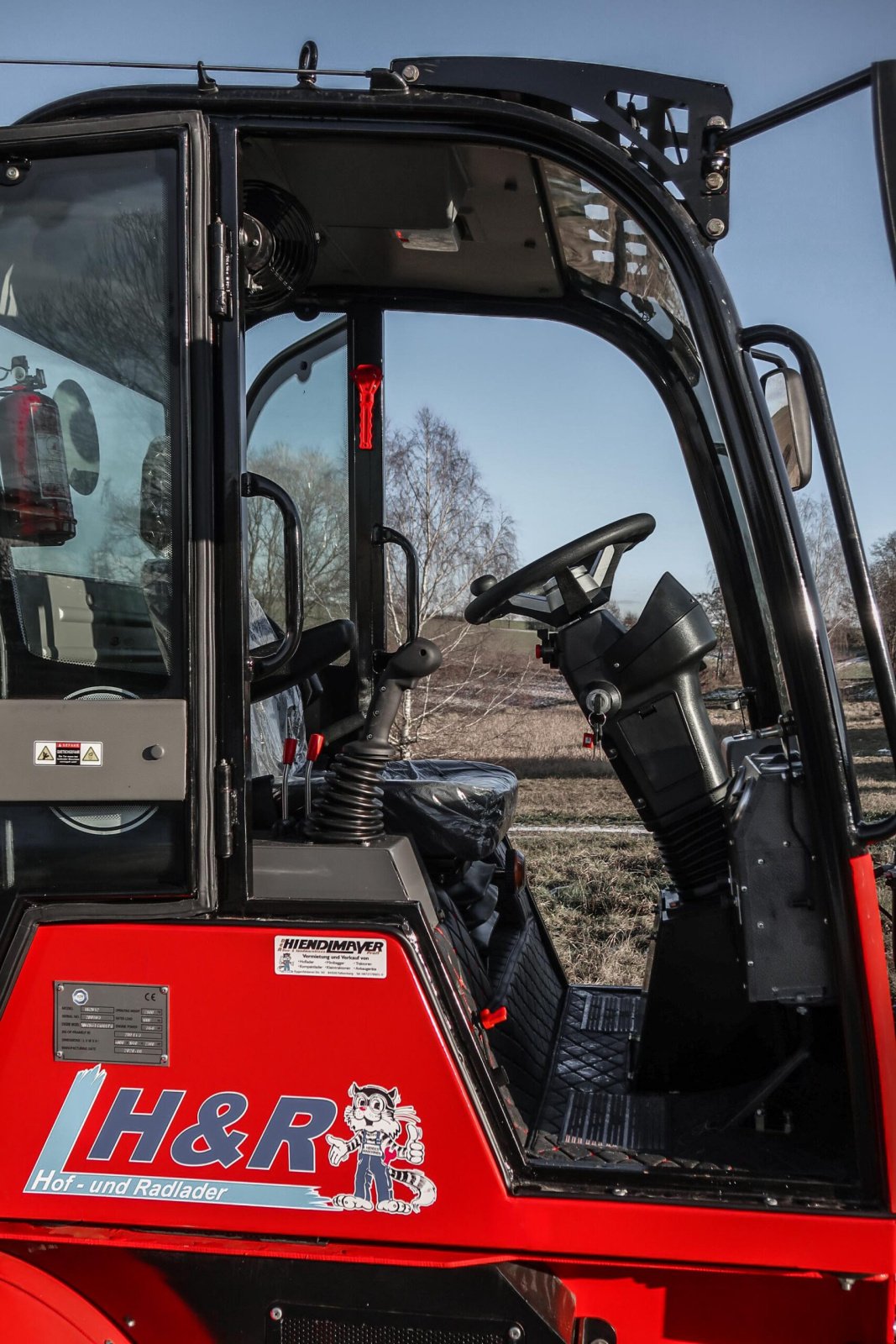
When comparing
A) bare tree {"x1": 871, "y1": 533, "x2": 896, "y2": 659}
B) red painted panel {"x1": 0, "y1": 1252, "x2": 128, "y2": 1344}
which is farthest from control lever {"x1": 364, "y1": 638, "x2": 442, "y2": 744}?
bare tree {"x1": 871, "y1": 533, "x2": 896, "y2": 659}

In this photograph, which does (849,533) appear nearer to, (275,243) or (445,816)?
(445,816)

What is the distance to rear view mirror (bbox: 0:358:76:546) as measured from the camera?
180cm

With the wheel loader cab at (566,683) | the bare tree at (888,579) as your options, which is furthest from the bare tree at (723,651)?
the bare tree at (888,579)

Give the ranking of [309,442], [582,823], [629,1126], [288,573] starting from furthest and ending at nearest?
[582,823] < [309,442] < [629,1126] < [288,573]

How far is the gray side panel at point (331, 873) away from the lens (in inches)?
70.2

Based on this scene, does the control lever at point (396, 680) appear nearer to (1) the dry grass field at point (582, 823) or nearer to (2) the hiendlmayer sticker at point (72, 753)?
(2) the hiendlmayer sticker at point (72, 753)

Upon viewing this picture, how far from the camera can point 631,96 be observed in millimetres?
1853

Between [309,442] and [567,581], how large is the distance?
1.13 meters

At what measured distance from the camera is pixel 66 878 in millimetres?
1802

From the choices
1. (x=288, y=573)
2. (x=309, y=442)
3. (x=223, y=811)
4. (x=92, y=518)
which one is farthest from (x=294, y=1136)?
(x=309, y=442)

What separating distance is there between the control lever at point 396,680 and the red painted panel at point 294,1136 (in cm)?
39

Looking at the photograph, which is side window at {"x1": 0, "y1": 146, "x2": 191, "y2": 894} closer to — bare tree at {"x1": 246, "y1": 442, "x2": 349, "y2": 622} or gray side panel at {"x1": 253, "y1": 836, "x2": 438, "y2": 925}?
gray side panel at {"x1": 253, "y1": 836, "x2": 438, "y2": 925}

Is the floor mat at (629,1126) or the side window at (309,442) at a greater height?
the side window at (309,442)

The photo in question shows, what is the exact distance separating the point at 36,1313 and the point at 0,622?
3.81 feet
